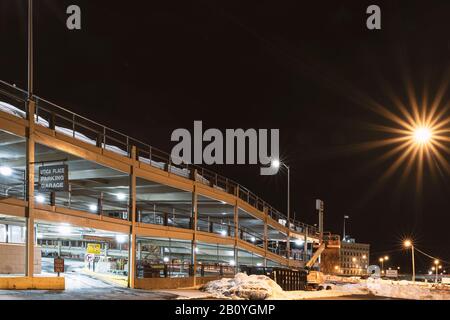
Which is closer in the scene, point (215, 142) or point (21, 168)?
point (21, 168)

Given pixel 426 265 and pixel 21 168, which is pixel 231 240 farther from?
pixel 426 265

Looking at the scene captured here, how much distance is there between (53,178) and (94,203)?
1557cm

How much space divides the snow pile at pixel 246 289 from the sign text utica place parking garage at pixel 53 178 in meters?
7.69

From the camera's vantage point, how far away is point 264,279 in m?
26.5

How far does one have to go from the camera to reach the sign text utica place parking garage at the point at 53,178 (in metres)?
21.9

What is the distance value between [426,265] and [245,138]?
147 m

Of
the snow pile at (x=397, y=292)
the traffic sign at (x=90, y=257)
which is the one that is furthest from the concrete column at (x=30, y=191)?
the snow pile at (x=397, y=292)

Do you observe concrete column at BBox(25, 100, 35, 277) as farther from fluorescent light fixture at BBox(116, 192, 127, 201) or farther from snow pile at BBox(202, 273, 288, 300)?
fluorescent light fixture at BBox(116, 192, 127, 201)

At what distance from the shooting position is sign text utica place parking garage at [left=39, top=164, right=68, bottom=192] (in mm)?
21891

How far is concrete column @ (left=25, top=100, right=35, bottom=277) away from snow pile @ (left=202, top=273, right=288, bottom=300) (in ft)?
24.6

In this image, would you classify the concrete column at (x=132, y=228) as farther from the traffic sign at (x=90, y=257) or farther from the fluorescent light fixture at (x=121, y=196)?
the fluorescent light fixture at (x=121, y=196)
